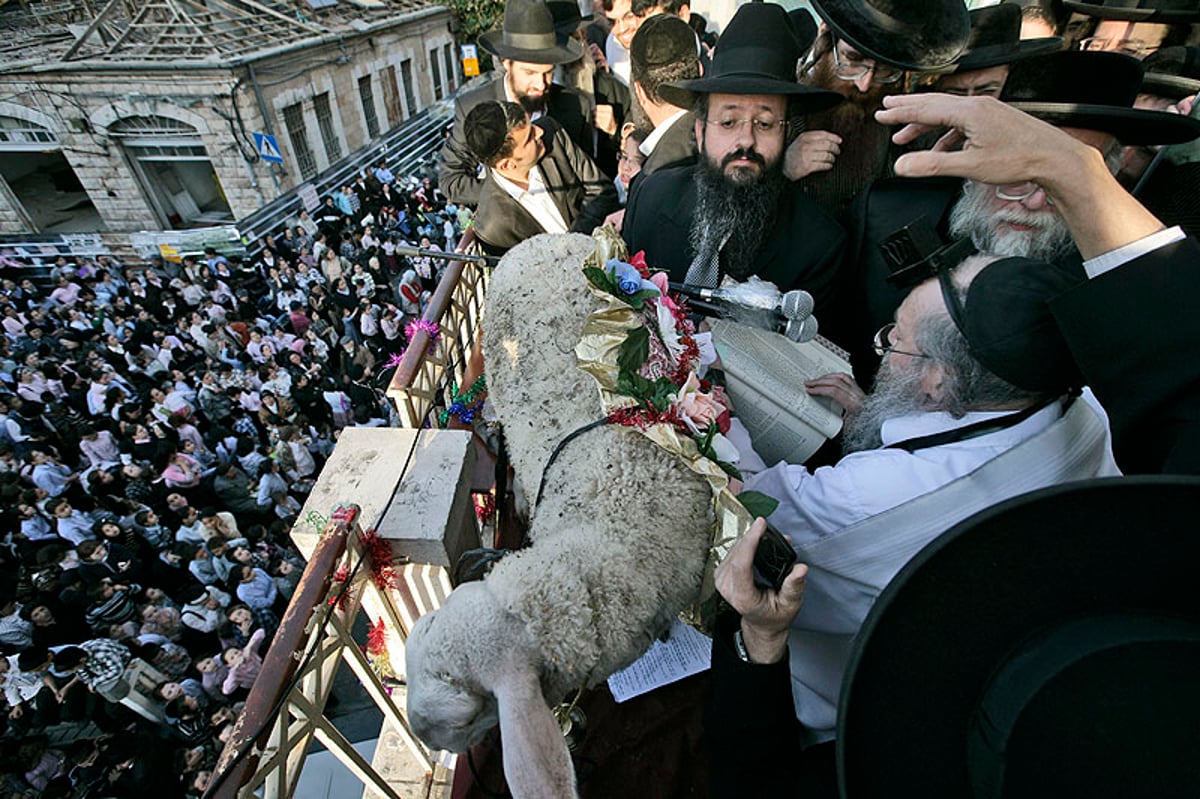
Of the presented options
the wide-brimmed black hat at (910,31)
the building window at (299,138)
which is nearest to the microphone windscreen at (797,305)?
the wide-brimmed black hat at (910,31)

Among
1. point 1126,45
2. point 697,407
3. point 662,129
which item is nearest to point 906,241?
point 697,407

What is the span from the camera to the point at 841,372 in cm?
255

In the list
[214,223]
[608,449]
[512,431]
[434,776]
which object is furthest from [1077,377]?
[214,223]

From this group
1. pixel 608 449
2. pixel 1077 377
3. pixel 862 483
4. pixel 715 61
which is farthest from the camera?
pixel 715 61

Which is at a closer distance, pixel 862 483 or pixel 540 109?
pixel 862 483

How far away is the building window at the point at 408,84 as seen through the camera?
85.0 ft

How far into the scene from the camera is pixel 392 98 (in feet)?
83.8

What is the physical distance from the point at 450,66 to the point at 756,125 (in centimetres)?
3294

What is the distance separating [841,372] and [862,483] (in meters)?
0.84

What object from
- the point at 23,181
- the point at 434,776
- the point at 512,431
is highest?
the point at 512,431

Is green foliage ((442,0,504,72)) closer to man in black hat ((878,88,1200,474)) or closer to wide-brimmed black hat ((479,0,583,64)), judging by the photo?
wide-brimmed black hat ((479,0,583,64))

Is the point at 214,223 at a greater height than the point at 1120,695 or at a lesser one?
lesser

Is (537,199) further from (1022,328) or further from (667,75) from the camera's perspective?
(1022,328)

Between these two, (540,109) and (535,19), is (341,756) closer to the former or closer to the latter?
(540,109)
